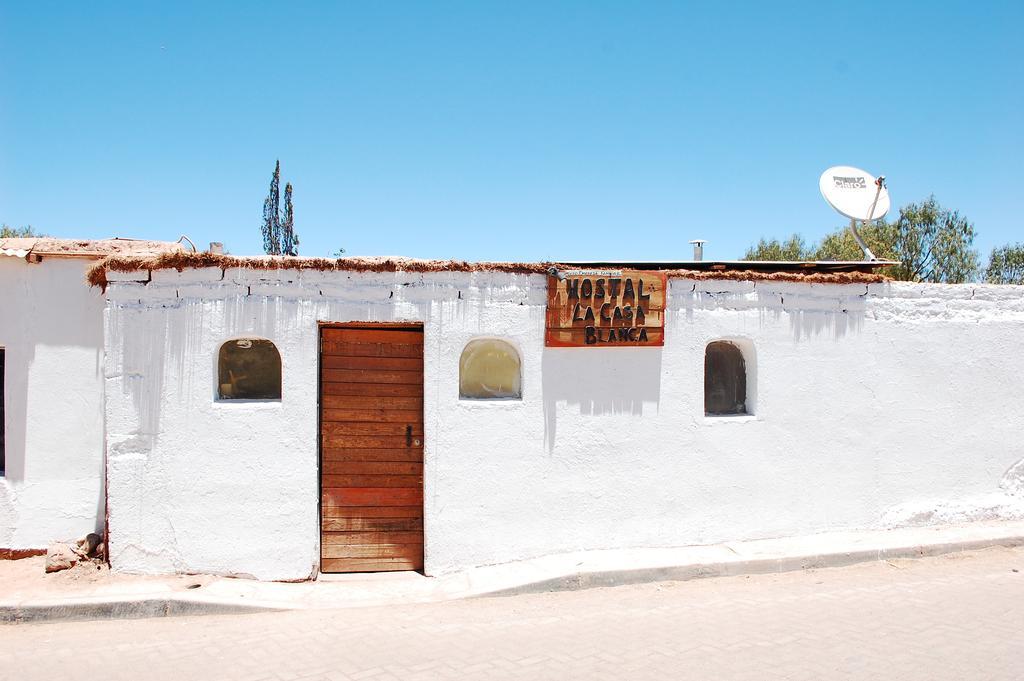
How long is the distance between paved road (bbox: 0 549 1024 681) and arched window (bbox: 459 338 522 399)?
182 centimetres

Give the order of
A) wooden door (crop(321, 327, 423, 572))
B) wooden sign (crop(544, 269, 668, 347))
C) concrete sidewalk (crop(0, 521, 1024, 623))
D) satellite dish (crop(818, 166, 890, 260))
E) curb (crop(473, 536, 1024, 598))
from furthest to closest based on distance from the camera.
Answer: satellite dish (crop(818, 166, 890, 260)), wooden sign (crop(544, 269, 668, 347)), wooden door (crop(321, 327, 423, 572)), curb (crop(473, 536, 1024, 598)), concrete sidewalk (crop(0, 521, 1024, 623))

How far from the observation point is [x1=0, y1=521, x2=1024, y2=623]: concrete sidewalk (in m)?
5.82

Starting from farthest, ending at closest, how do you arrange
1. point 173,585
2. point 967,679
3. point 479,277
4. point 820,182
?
point 820,182, point 479,277, point 173,585, point 967,679

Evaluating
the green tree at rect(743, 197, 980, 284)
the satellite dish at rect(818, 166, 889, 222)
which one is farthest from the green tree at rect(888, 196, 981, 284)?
the satellite dish at rect(818, 166, 889, 222)

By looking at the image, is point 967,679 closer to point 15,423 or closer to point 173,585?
point 173,585

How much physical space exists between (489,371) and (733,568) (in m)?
2.74

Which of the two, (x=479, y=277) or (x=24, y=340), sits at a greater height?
(x=479, y=277)

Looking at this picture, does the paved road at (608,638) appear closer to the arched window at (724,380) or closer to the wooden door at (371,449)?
the wooden door at (371,449)

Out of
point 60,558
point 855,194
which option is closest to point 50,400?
point 60,558

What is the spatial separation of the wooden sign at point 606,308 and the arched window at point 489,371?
1.51 feet

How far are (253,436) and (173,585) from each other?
1.31m

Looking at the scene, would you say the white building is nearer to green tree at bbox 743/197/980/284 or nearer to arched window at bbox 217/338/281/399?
arched window at bbox 217/338/281/399

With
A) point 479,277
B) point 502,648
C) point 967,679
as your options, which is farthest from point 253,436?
point 967,679

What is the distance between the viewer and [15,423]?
22.7ft
